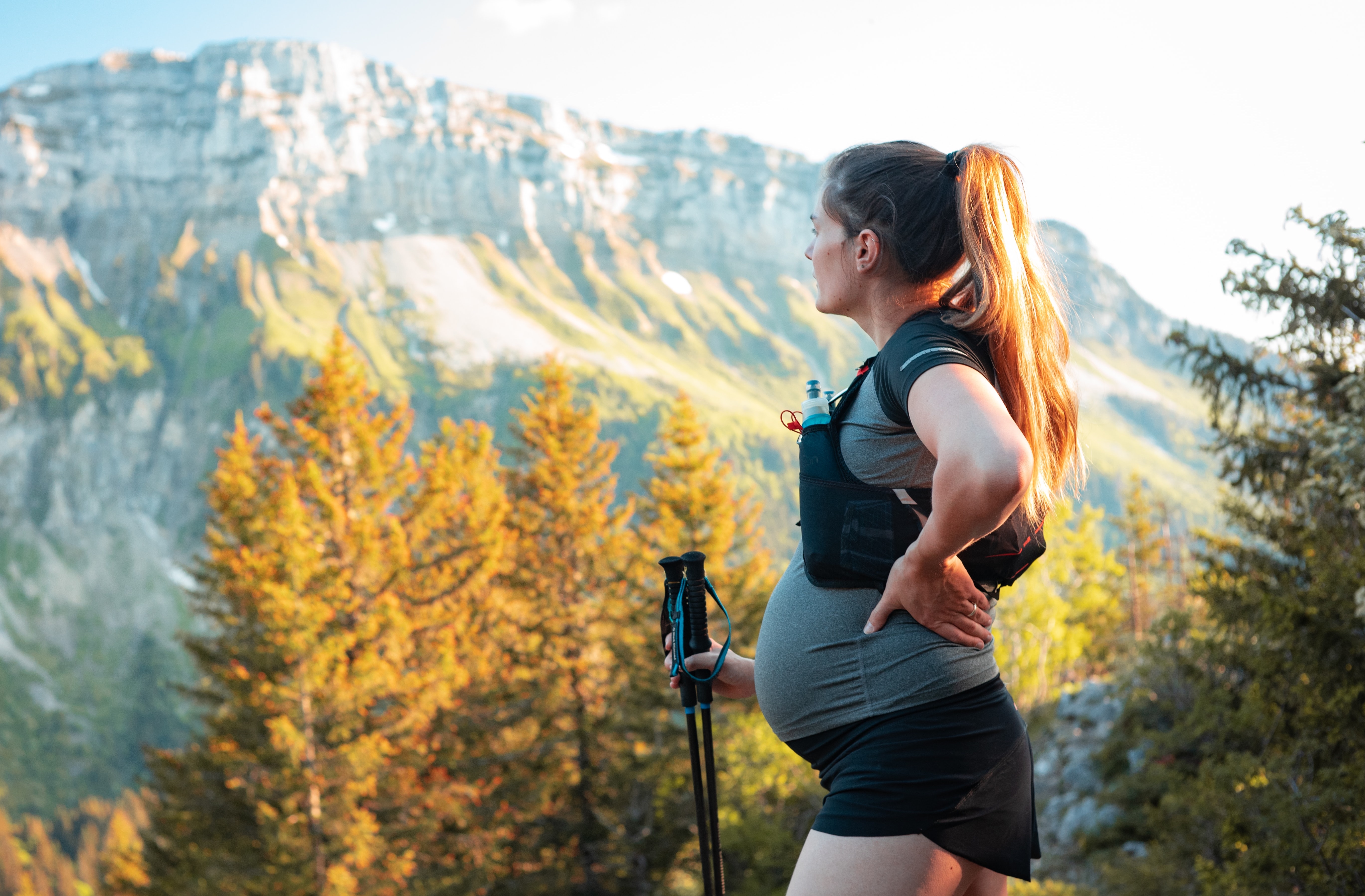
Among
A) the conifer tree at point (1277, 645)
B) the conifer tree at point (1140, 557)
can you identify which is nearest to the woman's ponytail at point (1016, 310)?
the conifer tree at point (1277, 645)

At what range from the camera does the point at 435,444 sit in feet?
97.6

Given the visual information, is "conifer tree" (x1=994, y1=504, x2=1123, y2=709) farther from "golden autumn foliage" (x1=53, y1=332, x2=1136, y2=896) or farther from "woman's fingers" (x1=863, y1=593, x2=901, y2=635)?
"woman's fingers" (x1=863, y1=593, x2=901, y2=635)

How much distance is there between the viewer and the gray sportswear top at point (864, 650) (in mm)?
1556

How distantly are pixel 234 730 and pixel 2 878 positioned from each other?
247ft

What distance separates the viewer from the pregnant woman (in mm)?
1423

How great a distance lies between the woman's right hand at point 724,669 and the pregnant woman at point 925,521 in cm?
27

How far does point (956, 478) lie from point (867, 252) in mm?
555

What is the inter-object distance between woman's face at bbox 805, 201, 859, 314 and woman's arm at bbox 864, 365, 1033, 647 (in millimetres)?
363

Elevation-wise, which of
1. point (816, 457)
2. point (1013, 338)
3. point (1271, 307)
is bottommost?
point (816, 457)

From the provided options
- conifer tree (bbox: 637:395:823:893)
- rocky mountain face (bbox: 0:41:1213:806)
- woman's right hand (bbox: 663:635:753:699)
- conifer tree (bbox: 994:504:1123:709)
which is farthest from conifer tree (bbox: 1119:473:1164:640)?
rocky mountain face (bbox: 0:41:1213:806)

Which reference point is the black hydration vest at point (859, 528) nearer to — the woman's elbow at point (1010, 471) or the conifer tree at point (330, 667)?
the woman's elbow at point (1010, 471)

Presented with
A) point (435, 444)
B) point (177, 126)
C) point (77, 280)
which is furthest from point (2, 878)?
point (177, 126)

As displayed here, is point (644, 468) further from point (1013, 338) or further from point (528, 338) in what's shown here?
point (1013, 338)

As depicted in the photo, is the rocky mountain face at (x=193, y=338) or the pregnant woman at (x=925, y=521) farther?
the rocky mountain face at (x=193, y=338)
